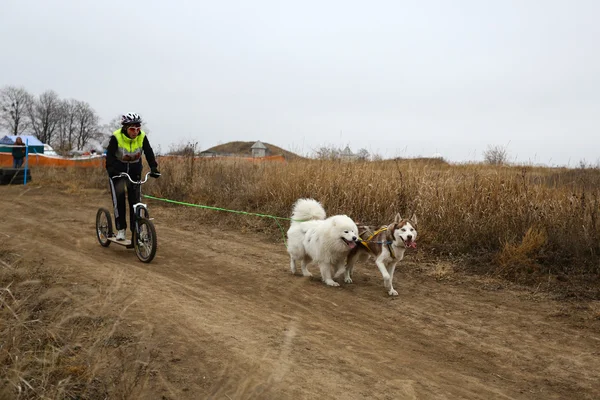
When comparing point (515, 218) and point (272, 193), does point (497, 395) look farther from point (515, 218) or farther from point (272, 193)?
point (272, 193)

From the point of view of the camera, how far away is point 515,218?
28.5 ft

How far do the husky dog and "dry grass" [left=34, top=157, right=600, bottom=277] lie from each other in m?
2.02

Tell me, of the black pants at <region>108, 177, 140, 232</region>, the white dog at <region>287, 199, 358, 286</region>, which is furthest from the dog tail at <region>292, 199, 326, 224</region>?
the black pants at <region>108, 177, 140, 232</region>

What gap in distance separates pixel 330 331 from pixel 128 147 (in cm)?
470

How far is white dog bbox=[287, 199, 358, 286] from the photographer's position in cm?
688

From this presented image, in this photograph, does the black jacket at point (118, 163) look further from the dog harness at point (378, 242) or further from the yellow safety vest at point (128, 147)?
the dog harness at point (378, 242)

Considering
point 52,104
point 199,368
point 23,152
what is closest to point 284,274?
point 199,368

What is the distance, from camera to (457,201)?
953 cm

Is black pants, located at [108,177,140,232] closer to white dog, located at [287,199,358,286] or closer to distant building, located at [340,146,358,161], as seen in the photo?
white dog, located at [287,199,358,286]

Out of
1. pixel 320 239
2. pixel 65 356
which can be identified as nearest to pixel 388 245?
pixel 320 239

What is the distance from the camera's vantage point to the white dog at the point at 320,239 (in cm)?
688

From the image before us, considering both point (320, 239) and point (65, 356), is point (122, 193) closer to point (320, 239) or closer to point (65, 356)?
point (320, 239)

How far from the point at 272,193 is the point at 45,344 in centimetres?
916

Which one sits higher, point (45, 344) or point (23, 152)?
point (23, 152)
